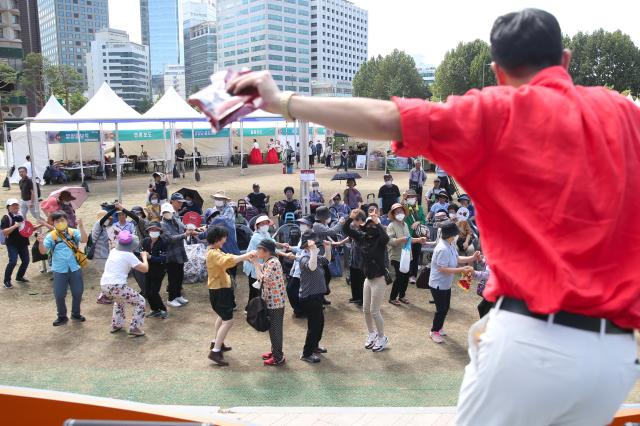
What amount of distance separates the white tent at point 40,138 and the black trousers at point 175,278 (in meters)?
16.9

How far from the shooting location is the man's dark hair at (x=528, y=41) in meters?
1.46

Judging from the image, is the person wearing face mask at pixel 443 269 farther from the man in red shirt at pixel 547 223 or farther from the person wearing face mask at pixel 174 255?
the man in red shirt at pixel 547 223

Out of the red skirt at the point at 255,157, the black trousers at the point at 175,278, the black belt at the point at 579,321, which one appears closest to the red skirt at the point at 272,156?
the red skirt at the point at 255,157

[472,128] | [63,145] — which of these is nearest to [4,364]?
[472,128]

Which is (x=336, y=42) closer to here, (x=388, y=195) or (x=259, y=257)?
(x=388, y=195)

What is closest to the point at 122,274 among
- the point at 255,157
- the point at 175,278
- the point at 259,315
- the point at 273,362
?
the point at 175,278

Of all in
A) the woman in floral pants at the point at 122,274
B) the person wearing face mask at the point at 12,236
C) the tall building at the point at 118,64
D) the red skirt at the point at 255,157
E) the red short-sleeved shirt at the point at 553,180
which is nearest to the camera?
the red short-sleeved shirt at the point at 553,180

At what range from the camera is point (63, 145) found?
92.2 feet

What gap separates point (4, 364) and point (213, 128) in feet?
23.7

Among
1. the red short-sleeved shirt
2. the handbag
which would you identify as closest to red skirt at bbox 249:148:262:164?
the handbag

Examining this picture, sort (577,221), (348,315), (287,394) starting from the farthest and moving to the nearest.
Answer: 1. (348,315)
2. (287,394)
3. (577,221)

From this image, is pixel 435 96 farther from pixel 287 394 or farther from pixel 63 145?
pixel 287 394

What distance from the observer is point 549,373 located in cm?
Result: 131

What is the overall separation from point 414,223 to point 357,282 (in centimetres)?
223
